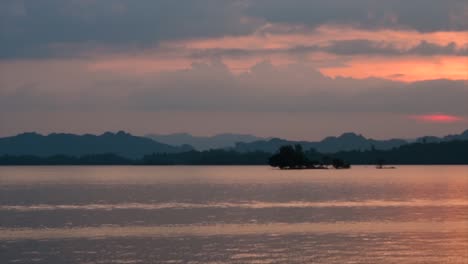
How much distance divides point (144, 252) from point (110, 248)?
443cm

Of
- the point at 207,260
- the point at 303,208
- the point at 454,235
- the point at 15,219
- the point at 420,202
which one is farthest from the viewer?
the point at 420,202

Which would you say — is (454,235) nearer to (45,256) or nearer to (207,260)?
(207,260)

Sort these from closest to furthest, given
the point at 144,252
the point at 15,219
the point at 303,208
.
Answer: the point at 144,252, the point at 15,219, the point at 303,208

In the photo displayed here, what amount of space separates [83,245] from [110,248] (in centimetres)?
394

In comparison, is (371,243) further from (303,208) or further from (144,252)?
(303,208)

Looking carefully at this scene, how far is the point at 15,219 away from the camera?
111m

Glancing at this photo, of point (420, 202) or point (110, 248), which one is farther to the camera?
point (420, 202)

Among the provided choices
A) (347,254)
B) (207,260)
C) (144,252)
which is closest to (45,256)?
(144,252)

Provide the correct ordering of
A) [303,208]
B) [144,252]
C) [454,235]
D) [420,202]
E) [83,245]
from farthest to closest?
1. [420,202]
2. [303,208]
3. [454,235]
4. [83,245]
5. [144,252]

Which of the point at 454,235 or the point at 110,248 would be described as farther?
the point at 454,235

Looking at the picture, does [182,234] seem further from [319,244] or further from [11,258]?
[11,258]

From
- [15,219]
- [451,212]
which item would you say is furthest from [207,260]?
[451,212]

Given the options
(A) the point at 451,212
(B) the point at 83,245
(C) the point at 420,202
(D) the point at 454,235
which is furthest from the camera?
(C) the point at 420,202

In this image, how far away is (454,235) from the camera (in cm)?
8469
